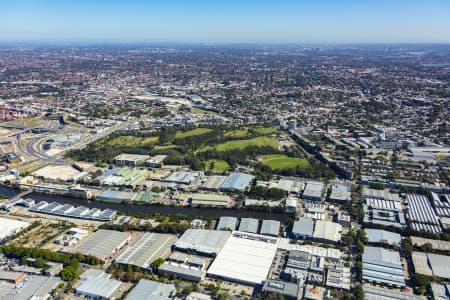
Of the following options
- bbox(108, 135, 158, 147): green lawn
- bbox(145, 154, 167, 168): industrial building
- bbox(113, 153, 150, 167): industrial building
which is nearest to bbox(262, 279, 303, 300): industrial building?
bbox(145, 154, 167, 168): industrial building

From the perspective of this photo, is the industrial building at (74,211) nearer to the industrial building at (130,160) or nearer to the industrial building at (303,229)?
the industrial building at (130,160)

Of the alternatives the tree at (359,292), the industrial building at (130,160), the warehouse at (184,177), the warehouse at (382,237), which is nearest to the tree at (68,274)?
the warehouse at (184,177)

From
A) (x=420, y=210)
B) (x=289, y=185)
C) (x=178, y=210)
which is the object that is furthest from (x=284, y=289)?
(x=420, y=210)

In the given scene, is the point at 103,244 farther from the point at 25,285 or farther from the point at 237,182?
the point at 237,182

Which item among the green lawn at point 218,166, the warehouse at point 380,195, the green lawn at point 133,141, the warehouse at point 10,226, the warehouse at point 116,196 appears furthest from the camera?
the green lawn at point 133,141

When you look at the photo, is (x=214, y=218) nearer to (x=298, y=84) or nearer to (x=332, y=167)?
(x=332, y=167)

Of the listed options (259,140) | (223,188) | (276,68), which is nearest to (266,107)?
(259,140)

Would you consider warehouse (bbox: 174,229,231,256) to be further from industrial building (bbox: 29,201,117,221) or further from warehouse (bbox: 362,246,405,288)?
warehouse (bbox: 362,246,405,288)
